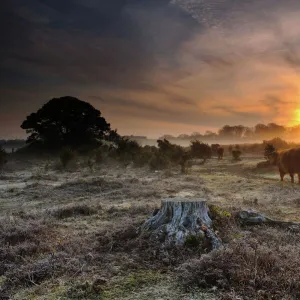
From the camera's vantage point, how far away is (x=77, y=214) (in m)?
12.9

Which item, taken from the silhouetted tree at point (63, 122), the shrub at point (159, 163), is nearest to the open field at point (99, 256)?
the shrub at point (159, 163)

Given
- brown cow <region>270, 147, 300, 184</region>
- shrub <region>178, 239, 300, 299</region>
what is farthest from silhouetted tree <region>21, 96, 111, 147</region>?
shrub <region>178, 239, 300, 299</region>

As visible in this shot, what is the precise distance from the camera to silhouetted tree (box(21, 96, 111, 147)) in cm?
5706

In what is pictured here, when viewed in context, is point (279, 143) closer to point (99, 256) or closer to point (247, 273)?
point (99, 256)

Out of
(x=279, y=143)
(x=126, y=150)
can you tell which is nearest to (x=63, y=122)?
(x=126, y=150)

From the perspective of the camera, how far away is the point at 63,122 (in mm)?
57625

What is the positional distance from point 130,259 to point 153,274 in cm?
88

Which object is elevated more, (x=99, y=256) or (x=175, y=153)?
(x=175, y=153)

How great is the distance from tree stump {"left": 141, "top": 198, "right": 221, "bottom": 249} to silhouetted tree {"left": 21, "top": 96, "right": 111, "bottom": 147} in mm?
49018

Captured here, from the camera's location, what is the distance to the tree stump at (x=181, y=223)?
26.5ft

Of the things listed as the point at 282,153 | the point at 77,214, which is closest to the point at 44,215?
the point at 77,214

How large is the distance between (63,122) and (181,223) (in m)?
52.1

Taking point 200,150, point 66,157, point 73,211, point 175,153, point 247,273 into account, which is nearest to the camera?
point 247,273

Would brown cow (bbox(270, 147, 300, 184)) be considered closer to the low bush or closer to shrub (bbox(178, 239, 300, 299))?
the low bush
